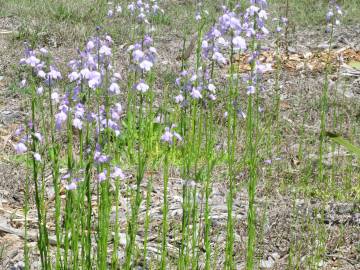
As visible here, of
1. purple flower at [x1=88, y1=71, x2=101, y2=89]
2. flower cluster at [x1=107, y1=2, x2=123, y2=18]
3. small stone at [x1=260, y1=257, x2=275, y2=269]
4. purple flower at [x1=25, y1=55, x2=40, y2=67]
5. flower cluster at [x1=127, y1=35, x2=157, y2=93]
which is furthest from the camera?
flower cluster at [x1=107, y1=2, x2=123, y2=18]

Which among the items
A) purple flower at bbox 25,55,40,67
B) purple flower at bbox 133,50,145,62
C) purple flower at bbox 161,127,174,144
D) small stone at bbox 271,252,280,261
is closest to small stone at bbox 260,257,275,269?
small stone at bbox 271,252,280,261

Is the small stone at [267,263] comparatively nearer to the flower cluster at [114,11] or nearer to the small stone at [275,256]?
the small stone at [275,256]

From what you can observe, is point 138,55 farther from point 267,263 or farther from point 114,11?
point 114,11

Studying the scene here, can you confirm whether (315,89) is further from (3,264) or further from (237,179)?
(3,264)

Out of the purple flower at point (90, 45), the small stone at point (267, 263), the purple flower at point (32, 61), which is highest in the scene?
the purple flower at point (90, 45)

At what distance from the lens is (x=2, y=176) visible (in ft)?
13.3

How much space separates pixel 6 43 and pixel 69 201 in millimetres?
5653

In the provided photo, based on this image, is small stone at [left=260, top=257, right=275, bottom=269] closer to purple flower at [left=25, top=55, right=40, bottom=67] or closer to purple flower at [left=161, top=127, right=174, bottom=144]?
purple flower at [left=161, top=127, right=174, bottom=144]

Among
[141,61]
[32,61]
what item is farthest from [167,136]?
[32,61]

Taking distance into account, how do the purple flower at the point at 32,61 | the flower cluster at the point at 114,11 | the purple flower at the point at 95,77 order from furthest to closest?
the flower cluster at the point at 114,11 → the purple flower at the point at 32,61 → the purple flower at the point at 95,77

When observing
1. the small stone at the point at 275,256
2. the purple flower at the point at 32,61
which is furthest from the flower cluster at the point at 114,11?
the purple flower at the point at 32,61

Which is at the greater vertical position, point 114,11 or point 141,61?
point 141,61

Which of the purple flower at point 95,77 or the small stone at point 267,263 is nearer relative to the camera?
the purple flower at point 95,77

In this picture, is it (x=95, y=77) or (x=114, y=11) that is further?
(x=114, y=11)
